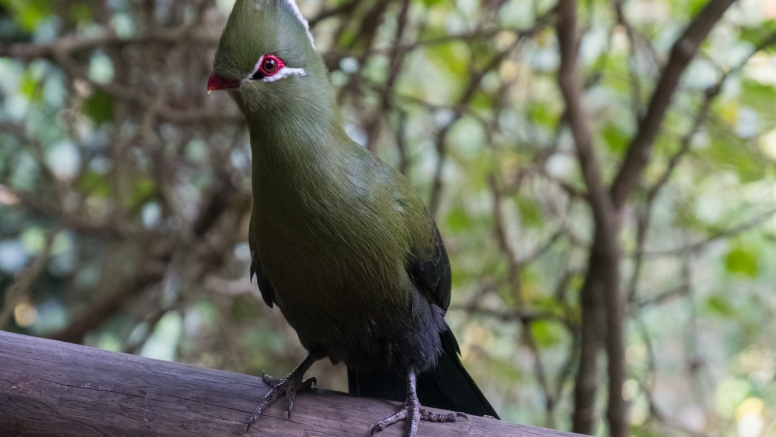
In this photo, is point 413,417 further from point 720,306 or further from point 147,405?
point 720,306

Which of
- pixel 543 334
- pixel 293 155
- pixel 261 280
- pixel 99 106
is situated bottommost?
pixel 261 280

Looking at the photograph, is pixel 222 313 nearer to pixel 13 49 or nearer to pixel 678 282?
pixel 13 49

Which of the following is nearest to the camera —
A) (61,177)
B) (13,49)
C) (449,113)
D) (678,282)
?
(13,49)

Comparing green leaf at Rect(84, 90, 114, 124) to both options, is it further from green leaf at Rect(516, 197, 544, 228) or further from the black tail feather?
the black tail feather

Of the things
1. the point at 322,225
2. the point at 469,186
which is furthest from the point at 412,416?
the point at 469,186

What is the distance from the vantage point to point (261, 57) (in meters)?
1.38

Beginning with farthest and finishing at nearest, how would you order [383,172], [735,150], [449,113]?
[449,113] < [735,150] < [383,172]

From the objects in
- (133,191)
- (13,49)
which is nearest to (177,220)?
(133,191)

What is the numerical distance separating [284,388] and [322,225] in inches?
17.2

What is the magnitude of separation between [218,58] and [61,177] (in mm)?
2759

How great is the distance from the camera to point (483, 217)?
347 centimetres

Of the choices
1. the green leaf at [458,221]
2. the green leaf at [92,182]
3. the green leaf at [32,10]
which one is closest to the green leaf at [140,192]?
the green leaf at [92,182]

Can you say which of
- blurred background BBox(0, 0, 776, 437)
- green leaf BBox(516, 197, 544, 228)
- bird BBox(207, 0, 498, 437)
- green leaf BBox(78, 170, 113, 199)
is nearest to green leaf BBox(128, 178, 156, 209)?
blurred background BBox(0, 0, 776, 437)

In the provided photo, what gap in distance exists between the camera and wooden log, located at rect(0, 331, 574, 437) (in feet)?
5.01
